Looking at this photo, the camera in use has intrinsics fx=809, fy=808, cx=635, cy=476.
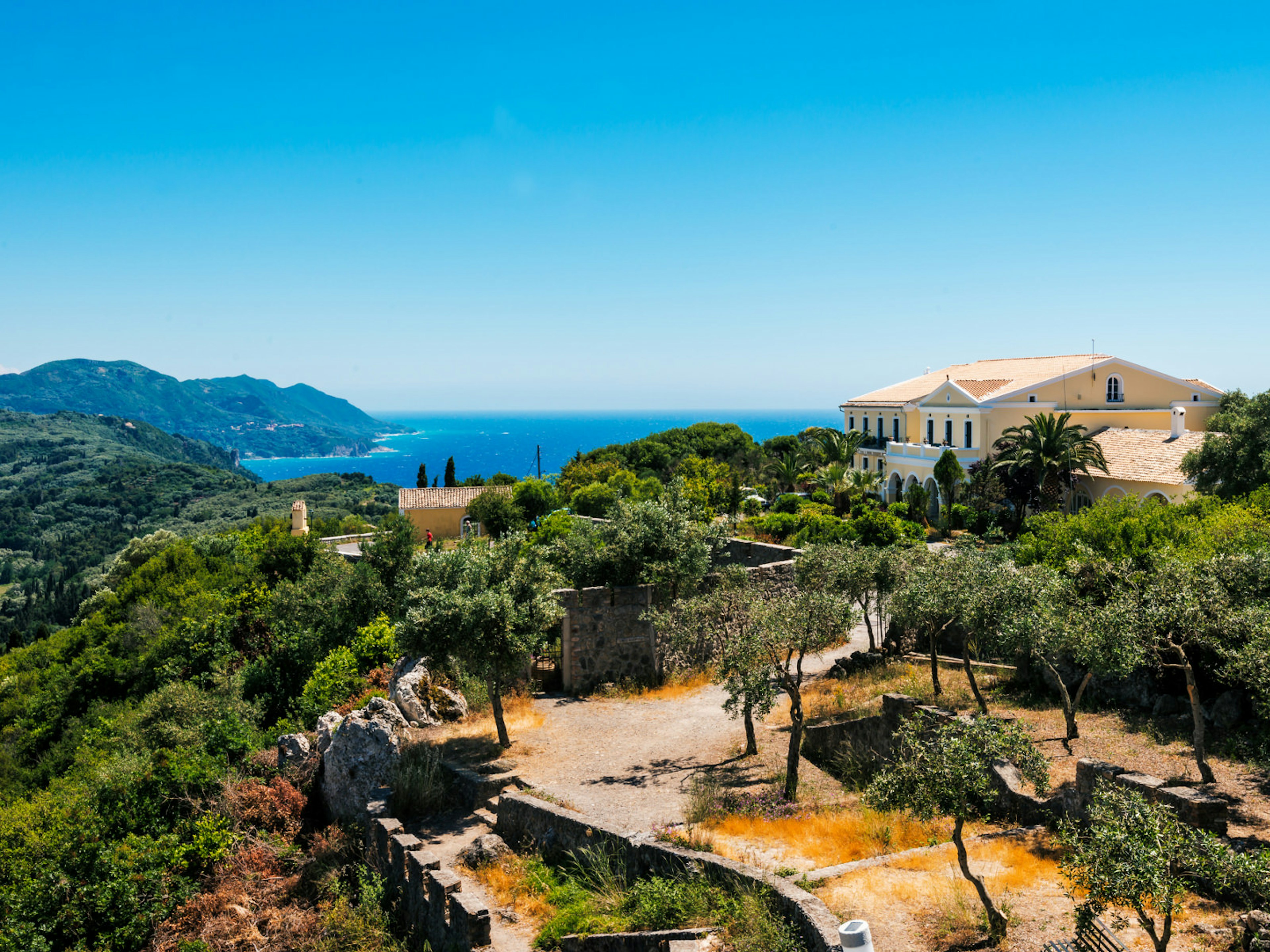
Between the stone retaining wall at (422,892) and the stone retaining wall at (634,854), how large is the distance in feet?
4.22

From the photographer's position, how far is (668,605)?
1898 centimetres

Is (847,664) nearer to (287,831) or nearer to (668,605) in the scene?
(668,605)

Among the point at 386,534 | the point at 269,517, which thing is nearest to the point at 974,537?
the point at 386,534

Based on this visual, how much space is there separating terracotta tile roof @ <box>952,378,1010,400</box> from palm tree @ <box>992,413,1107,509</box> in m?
7.31

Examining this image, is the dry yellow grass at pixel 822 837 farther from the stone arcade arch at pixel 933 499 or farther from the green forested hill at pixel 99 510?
the green forested hill at pixel 99 510

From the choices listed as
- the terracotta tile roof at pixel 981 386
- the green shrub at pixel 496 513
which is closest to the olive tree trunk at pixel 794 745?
the green shrub at pixel 496 513

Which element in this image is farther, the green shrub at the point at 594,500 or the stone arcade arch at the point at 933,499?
the stone arcade arch at the point at 933,499

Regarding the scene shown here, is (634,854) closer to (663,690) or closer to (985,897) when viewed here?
(985,897)

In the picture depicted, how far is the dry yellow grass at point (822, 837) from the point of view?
9.88m

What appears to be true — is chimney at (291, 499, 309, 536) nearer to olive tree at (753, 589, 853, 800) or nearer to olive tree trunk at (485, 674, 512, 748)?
olive tree trunk at (485, 674, 512, 748)

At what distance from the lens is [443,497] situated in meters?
43.6

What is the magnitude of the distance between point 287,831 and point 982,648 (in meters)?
13.2

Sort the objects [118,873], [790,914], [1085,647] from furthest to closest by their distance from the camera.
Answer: [118,873] → [1085,647] → [790,914]

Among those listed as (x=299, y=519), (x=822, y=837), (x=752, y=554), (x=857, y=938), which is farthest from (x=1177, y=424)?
(x=299, y=519)
